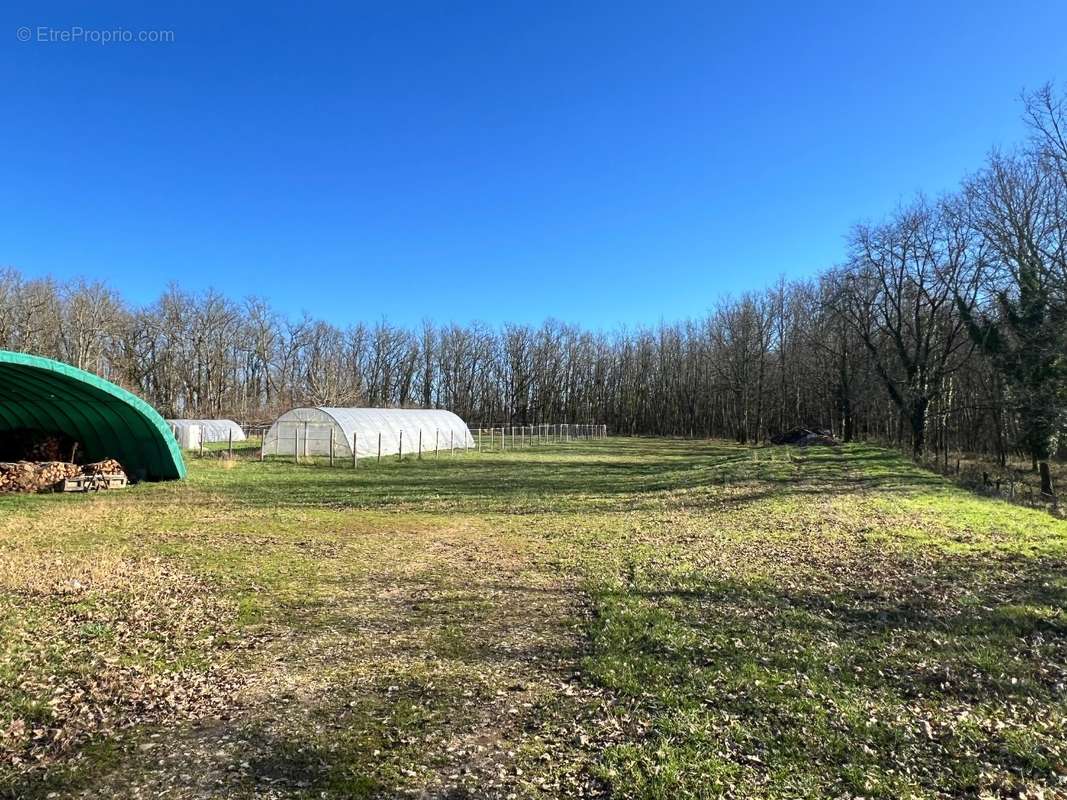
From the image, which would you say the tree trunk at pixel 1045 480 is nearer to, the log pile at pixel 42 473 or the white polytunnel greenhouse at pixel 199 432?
the log pile at pixel 42 473

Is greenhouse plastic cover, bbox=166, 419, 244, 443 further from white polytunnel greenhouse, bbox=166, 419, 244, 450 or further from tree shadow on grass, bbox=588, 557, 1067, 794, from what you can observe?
tree shadow on grass, bbox=588, 557, 1067, 794

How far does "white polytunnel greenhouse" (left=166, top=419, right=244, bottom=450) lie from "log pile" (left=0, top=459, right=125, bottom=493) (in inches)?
637

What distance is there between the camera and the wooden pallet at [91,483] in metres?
17.3

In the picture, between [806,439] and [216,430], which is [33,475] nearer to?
[216,430]

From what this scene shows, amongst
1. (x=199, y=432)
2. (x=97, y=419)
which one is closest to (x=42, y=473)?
(x=97, y=419)

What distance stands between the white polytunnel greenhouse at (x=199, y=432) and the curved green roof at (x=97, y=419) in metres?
13.6

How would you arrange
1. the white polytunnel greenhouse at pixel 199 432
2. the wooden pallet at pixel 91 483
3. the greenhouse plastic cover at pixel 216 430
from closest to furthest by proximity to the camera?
1. the wooden pallet at pixel 91 483
2. the white polytunnel greenhouse at pixel 199 432
3. the greenhouse plastic cover at pixel 216 430

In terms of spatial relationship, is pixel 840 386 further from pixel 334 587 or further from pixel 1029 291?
pixel 334 587

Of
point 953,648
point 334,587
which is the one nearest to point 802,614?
point 953,648

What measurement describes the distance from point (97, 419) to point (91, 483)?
267 cm

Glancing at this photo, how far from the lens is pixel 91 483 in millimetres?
17562

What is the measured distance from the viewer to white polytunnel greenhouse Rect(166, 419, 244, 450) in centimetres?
3447

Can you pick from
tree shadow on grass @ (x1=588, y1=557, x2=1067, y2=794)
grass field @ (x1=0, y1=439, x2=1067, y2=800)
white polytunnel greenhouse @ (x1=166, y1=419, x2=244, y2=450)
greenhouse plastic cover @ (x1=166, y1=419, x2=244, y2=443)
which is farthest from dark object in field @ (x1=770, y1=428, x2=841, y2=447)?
greenhouse plastic cover @ (x1=166, y1=419, x2=244, y2=443)

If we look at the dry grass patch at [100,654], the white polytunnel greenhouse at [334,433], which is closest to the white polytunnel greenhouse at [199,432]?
the white polytunnel greenhouse at [334,433]
